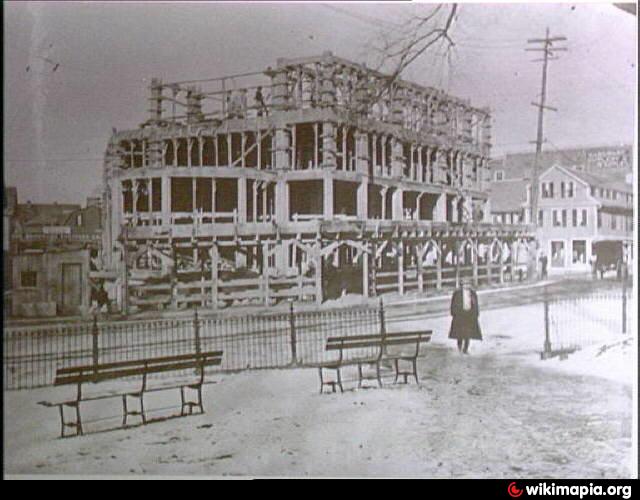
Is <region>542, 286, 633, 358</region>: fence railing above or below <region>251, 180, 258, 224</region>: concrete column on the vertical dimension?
below

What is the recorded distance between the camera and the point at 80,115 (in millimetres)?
4719

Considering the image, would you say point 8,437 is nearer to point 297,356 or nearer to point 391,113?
point 297,356

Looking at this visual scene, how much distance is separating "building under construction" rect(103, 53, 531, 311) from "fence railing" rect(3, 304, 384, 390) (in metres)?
0.15

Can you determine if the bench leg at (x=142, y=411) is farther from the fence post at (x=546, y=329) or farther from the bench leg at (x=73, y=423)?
the fence post at (x=546, y=329)

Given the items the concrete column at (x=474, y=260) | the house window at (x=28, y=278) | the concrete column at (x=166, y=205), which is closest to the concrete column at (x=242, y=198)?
the concrete column at (x=166, y=205)

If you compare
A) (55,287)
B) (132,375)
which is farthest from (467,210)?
(55,287)

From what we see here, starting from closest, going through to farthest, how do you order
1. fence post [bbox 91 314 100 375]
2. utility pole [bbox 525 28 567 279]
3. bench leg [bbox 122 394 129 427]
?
bench leg [bbox 122 394 129 427], fence post [bbox 91 314 100 375], utility pole [bbox 525 28 567 279]

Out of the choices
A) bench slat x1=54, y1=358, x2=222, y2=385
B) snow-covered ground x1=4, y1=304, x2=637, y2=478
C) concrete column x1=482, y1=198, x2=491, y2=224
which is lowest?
snow-covered ground x1=4, y1=304, x2=637, y2=478

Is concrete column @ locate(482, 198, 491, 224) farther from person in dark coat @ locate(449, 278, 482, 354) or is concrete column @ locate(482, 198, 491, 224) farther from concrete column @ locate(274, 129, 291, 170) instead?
concrete column @ locate(274, 129, 291, 170)

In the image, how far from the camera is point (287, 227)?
4707 mm

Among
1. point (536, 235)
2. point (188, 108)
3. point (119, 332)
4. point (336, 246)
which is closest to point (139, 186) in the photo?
point (188, 108)

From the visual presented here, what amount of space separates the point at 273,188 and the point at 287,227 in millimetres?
282

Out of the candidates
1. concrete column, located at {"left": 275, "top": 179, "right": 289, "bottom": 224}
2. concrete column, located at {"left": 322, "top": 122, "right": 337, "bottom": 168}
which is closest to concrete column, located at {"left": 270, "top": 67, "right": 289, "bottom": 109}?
concrete column, located at {"left": 322, "top": 122, "right": 337, "bottom": 168}

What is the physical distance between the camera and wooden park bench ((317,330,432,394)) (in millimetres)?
4586
